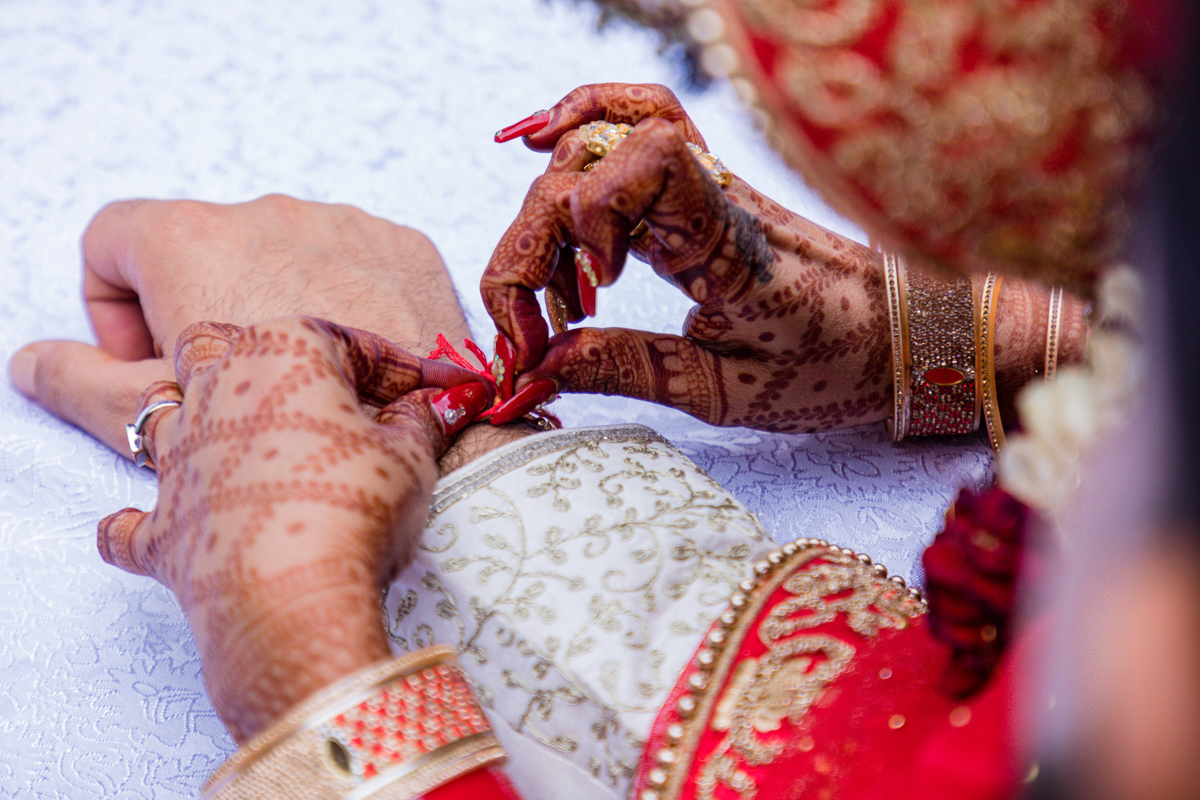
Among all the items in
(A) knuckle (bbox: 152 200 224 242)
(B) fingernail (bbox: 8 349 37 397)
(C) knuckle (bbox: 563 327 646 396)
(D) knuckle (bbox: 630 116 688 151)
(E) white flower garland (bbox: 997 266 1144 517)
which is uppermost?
(D) knuckle (bbox: 630 116 688 151)

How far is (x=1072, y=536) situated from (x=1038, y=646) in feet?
0.24

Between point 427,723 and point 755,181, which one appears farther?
point 755,181

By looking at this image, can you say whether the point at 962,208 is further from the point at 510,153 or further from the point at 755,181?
the point at 510,153

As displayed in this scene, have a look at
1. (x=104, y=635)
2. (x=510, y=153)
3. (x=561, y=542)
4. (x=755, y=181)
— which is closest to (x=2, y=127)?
(x=510, y=153)

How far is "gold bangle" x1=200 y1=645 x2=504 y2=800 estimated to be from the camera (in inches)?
19.6

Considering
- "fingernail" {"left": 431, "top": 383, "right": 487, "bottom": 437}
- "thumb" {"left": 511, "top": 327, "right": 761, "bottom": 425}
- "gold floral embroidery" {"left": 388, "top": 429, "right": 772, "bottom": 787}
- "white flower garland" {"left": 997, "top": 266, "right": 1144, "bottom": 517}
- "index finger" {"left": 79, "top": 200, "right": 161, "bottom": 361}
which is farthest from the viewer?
"index finger" {"left": 79, "top": 200, "right": 161, "bottom": 361}

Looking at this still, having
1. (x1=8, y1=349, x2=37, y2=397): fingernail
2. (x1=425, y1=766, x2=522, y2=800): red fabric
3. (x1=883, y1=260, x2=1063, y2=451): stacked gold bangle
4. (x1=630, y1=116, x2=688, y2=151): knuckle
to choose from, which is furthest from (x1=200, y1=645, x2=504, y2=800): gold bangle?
(x1=8, y1=349, x2=37, y2=397): fingernail

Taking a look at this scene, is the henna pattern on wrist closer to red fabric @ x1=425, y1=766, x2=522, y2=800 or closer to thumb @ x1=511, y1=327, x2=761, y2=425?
red fabric @ x1=425, y1=766, x2=522, y2=800

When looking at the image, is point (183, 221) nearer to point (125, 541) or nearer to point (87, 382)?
point (87, 382)

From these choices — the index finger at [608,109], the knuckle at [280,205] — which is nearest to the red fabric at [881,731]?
the index finger at [608,109]

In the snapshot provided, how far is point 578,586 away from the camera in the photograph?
668mm

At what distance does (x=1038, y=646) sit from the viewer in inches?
14.0

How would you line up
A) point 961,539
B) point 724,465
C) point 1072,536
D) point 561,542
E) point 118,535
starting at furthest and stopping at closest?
point 724,465
point 118,535
point 561,542
point 961,539
point 1072,536

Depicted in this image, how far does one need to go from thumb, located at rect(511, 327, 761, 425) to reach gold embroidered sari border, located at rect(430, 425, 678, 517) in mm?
142
